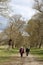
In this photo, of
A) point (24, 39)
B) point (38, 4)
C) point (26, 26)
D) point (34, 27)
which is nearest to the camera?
point (38, 4)

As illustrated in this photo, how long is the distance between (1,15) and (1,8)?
2.98 feet

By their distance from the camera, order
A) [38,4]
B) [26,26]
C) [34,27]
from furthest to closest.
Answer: [26,26] < [34,27] < [38,4]

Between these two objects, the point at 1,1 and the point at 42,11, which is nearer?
the point at 1,1

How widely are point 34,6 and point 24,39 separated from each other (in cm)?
4462

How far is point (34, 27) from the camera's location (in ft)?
216

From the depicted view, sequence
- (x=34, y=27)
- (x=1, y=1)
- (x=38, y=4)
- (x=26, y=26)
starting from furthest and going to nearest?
(x=26, y=26), (x=34, y=27), (x=38, y=4), (x=1, y=1)

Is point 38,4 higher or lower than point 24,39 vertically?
higher

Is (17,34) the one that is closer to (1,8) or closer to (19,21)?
(19,21)

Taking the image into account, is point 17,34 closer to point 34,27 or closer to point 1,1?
point 34,27

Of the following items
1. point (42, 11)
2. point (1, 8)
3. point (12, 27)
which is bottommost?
point (12, 27)

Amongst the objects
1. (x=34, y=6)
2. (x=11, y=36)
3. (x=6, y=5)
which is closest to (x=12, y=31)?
(x=11, y=36)

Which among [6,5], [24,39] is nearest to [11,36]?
[24,39]

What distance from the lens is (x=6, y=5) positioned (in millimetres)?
31859

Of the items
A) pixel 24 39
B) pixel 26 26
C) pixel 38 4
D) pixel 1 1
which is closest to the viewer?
pixel 1 1
